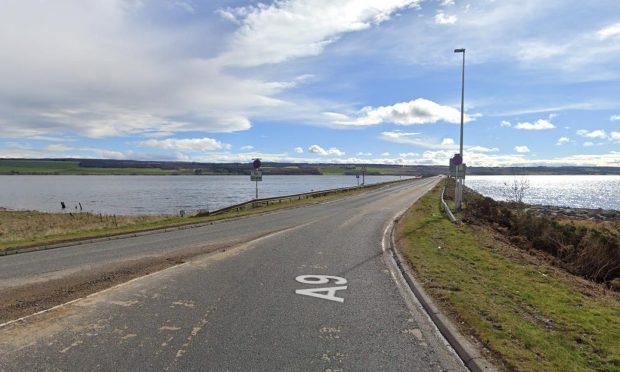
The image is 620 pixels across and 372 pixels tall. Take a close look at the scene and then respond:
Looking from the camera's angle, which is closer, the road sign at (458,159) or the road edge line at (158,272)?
the road edge line at (158,272)

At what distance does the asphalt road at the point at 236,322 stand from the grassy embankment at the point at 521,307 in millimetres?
728

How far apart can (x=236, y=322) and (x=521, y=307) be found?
4959mm

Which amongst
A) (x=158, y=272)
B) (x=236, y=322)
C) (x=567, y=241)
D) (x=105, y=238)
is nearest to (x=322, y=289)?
(x=236, y=322)

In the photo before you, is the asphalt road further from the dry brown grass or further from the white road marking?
the dry brown grass

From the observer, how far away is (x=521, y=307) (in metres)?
7.81

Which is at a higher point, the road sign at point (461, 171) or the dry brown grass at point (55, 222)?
the road sign at point (461, 171)

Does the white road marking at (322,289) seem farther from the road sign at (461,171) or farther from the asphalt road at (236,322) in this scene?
the road sign at (461,171)

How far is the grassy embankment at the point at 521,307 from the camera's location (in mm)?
5646

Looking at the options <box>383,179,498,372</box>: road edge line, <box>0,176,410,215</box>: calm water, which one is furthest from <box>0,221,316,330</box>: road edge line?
<box>0,176,410,215</box>: calm water

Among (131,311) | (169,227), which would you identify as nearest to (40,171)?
(169,227)

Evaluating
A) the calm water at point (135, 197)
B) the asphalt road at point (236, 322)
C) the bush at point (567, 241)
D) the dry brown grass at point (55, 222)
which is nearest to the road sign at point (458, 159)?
the bush at point (567, 241)

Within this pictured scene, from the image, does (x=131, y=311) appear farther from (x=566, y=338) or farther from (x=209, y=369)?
(x=566, y=338)

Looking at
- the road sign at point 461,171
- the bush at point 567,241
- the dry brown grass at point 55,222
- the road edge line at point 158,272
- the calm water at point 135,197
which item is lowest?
the calm water at point 135,197

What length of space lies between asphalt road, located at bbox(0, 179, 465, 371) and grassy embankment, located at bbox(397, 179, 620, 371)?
73 cm
